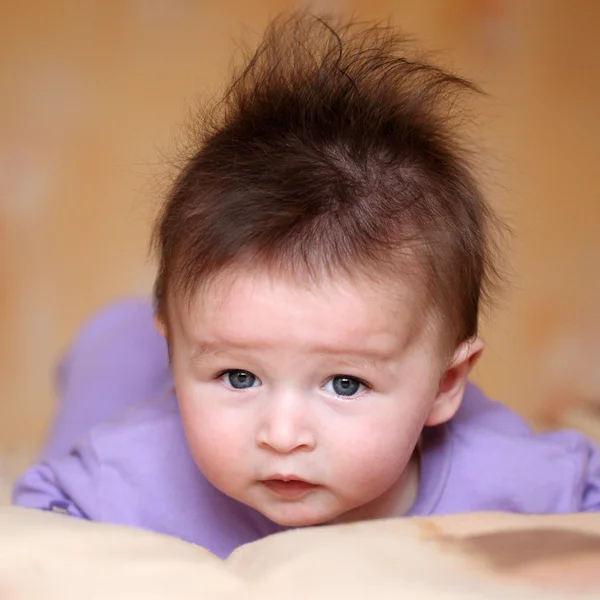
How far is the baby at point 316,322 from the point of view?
88cm

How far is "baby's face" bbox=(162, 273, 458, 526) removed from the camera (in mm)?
875

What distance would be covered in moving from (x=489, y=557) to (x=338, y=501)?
0.24 metres

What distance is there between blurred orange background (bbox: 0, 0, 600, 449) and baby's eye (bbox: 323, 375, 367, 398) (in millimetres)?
917

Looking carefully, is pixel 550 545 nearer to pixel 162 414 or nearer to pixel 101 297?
pixel 162 414

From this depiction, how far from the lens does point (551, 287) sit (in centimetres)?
183

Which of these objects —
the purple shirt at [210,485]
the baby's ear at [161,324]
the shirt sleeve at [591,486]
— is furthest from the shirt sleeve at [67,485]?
the shirt sleeve at [591,486]

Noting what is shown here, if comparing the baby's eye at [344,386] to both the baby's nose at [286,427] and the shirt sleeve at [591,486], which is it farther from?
the shirt sleeve at [591,486]

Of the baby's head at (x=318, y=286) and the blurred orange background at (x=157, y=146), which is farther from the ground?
the blurred orange background at (x=157, y=146)

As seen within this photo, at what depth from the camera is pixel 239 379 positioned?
36.4 inches

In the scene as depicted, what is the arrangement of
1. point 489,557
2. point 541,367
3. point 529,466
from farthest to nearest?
point 541,367, point 529,466, point 489,557

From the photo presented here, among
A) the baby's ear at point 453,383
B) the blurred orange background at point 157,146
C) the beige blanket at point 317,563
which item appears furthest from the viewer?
the blurred orange background at point 157,146

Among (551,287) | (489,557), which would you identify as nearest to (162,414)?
(489,557)

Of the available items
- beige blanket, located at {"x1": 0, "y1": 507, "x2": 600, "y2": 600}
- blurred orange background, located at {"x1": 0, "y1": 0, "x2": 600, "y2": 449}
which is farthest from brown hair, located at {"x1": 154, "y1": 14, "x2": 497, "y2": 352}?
blurred orange background, located at {"x1": 0, "y1": 0, "x2": 600, "y2": 449}

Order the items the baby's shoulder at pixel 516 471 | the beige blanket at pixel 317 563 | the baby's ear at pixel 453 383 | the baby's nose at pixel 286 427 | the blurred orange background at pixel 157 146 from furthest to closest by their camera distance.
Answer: the blurred orange background at pixel 157 146 → the baby's shoulder at pixel 516 471 → the baby's ear at pixel 453 383 → the baby's nose at pixel 286 427 → the beige blanket at pixel 317 563
